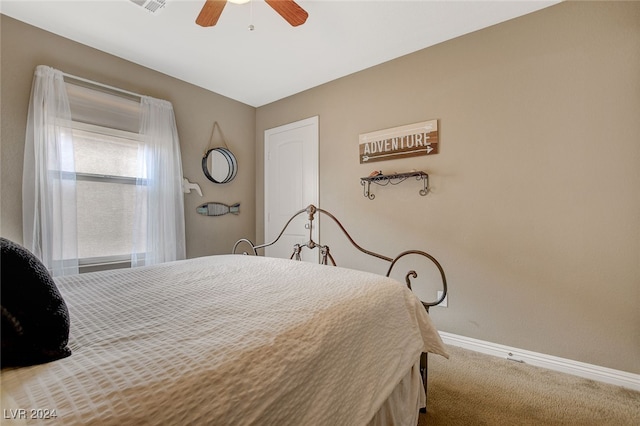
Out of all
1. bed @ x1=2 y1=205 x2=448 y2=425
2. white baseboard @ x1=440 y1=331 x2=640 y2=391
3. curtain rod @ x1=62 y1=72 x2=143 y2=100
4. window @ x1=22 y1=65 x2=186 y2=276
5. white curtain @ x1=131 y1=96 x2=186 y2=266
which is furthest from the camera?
white curtain @ x1=131 y1=96 x2=186 y2=266

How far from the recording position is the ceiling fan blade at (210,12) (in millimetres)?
1618

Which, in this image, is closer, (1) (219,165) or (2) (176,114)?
(2) (176,114)

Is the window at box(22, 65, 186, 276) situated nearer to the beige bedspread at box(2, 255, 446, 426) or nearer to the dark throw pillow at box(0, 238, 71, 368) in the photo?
the beige bedspread at box(2, 255, 446, 426)

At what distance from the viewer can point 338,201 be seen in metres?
3.06

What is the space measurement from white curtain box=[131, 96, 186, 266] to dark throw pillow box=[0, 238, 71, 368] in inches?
86.2

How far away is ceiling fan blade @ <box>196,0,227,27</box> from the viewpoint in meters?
1.62

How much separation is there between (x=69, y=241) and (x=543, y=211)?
11.9 ft

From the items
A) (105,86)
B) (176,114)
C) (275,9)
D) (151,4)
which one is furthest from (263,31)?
(105,86)

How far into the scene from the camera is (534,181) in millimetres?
2029

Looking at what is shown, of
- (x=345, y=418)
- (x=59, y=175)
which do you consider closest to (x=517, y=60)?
(x=345, y=418)

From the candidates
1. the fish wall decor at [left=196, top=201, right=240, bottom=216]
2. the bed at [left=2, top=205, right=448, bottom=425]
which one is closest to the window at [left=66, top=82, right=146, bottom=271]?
the fish wall decor at [left=196, top=201, right=240, bottom=216]

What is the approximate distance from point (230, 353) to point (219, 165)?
3046 millimetres

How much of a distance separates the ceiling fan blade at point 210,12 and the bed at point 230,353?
1.57 metres

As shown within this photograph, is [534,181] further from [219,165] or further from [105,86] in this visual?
[105,86]
